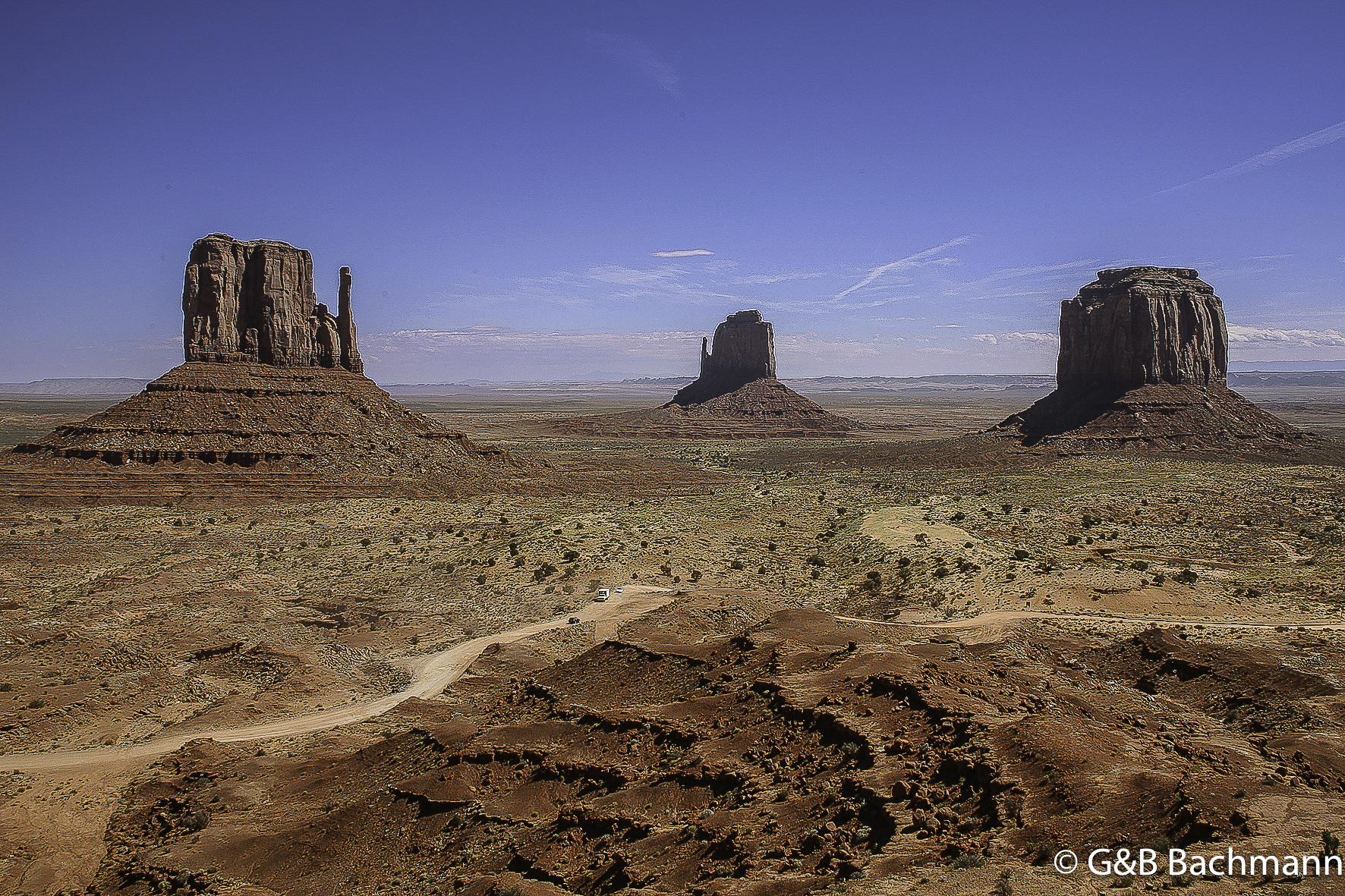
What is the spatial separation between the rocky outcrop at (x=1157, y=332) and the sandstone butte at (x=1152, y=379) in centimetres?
9

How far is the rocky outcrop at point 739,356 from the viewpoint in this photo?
472 ft

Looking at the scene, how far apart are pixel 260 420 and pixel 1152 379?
3483 inches

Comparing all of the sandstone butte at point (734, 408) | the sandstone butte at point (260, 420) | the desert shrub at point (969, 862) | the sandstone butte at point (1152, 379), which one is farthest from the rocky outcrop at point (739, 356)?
the desert shrub at point (969, 862)

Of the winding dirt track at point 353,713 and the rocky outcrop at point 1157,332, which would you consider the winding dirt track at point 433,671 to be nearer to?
the winding dirt track at point 353,713

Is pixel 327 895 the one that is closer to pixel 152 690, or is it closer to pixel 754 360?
pixel 152 690

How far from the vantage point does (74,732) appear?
18797mm

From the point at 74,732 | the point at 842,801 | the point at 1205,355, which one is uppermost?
the point at 1205,355

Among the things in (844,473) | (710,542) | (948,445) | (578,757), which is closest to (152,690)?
(578,757)

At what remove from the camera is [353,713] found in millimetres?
20219

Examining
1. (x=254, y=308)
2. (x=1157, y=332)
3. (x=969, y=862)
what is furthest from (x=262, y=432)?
(x=1157, y=332)

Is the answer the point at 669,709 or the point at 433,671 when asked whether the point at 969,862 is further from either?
the point at 433,671

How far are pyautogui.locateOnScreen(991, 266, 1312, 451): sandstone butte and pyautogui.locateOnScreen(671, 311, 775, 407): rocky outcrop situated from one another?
57928mm

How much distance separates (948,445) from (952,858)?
8529cm

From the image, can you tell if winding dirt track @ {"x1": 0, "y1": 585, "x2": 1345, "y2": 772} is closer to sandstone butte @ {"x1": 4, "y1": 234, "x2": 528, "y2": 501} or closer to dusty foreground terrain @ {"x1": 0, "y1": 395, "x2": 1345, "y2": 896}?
dusty foreground terrain @ {"x1": 0, "y1": 395, "x2": 1345, "y2": 896}
